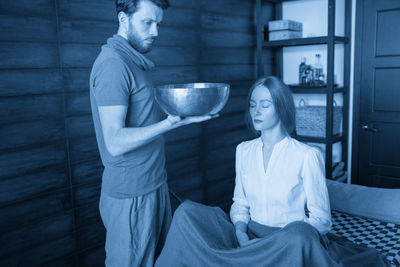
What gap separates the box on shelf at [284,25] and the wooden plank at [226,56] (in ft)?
0.88

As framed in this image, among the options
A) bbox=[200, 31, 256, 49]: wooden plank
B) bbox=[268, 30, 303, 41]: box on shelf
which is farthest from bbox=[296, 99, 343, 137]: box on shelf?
bbox=[200, 31, 256, 49]: wooden plank

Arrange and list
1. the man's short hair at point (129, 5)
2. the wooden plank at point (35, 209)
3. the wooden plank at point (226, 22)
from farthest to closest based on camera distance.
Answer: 1. the wooden plank at point (226, 22)
2. the wooden plank at point (35, 209)
3. the man's short hair at point (129, 5)

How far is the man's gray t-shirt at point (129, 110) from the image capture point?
50.3 inches

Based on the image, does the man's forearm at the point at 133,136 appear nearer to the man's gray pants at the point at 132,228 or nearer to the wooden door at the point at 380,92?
the man's gray pants at the point at 132,228

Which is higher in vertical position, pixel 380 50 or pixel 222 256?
pixel 380 50

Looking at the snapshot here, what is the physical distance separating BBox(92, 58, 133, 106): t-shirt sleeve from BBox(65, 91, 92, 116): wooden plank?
0.80 meters

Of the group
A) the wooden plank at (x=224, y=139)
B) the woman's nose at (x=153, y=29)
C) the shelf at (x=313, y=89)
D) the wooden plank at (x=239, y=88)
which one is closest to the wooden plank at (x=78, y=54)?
the woman's nose at (x=153, y=29)

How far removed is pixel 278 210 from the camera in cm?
152

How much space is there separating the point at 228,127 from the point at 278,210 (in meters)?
1.66

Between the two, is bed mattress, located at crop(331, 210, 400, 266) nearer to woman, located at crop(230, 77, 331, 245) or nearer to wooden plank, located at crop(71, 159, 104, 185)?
woman, located at crop(230, 77, 331, 245)

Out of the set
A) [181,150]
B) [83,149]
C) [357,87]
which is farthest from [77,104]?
[357,87]

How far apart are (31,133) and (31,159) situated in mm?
129

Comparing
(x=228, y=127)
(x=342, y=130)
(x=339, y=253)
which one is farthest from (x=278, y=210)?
(x=342, y=130)

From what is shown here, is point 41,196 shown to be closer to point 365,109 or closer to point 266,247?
point 266,247
